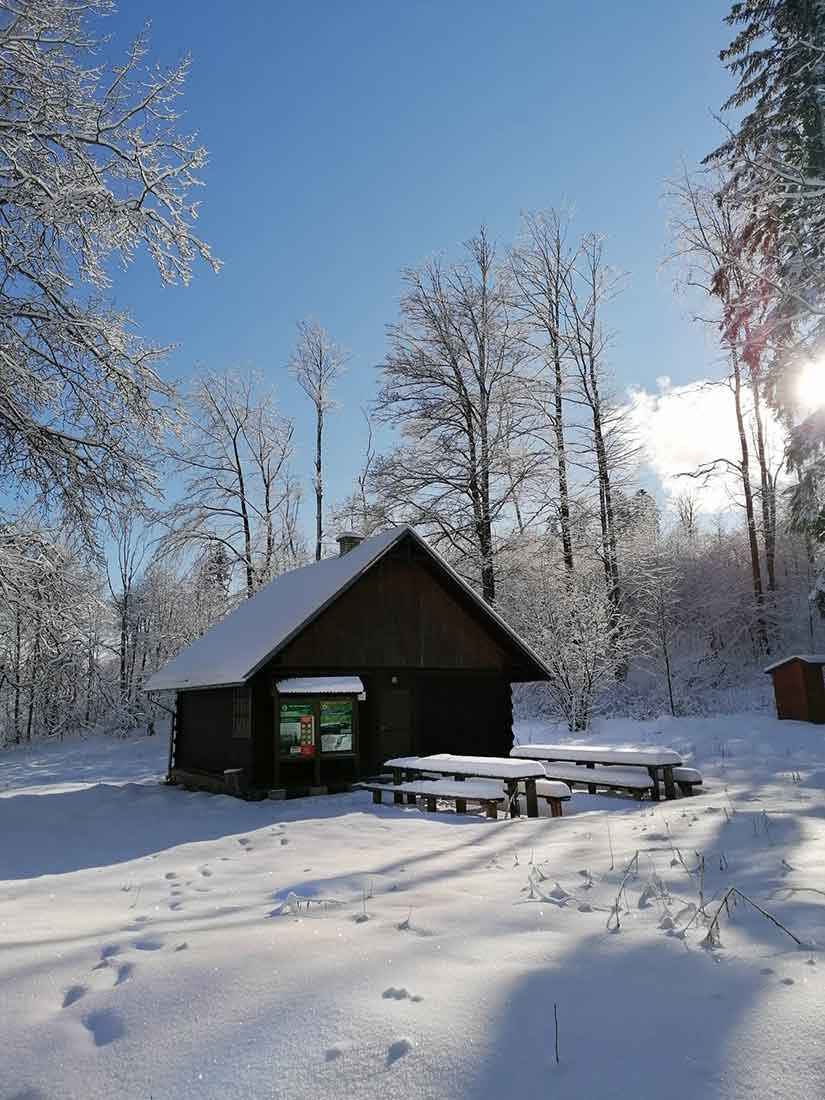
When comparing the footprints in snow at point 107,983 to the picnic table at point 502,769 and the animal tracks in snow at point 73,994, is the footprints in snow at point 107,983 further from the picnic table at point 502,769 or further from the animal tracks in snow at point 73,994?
the picnic table at point 502,769

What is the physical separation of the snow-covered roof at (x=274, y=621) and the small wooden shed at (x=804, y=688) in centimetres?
829

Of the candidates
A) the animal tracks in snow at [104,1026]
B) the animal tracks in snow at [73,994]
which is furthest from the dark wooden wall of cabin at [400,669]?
the animal tracks in snow at [104,1026]

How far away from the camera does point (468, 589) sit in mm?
16375

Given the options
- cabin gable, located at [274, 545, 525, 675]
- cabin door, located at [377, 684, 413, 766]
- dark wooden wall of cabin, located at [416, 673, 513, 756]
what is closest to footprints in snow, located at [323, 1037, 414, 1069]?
cabin gable, located at [274, 545, 525, 675]

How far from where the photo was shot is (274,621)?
53.9ft

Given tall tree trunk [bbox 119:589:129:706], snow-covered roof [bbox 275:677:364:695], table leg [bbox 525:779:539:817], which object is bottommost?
table leg [bbox 525:779:539:817]

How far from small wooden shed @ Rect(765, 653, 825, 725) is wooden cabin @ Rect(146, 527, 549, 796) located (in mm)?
8164

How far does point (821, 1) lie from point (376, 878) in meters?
14.5

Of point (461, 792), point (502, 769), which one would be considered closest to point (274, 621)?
point (461, 792)

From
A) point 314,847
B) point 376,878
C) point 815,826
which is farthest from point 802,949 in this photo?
→ point 314,847

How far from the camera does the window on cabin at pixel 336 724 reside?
15711mm

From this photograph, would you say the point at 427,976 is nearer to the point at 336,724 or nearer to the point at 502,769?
the point at 502,769

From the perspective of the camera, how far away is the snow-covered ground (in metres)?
2.60

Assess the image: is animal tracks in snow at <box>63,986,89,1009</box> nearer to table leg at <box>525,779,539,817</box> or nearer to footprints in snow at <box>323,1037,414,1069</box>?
footprints in snow at <box>323,1037,414,1069</box>
